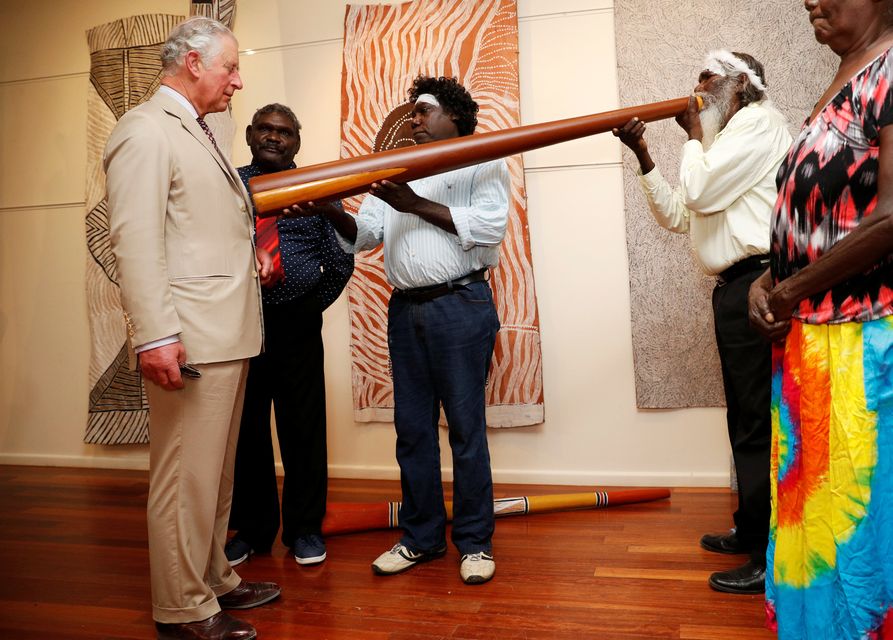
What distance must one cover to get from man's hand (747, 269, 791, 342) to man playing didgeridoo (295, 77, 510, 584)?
93 centimetres

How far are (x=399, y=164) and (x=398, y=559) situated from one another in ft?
3.95

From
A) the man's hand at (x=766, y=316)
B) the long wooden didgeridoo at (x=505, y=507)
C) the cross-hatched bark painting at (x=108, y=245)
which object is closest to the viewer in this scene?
the man's hand at (x=766, y=316)

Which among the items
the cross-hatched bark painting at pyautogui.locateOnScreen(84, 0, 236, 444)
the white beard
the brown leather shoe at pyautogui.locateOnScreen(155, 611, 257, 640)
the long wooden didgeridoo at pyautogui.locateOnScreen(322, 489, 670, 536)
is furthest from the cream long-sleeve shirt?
the cross-hatched bark painting at pyautogui.locateOnScreen(84, 0, 236, 444)

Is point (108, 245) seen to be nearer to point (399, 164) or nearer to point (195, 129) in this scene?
point (195, 129)

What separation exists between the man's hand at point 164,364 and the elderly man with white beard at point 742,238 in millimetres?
1391

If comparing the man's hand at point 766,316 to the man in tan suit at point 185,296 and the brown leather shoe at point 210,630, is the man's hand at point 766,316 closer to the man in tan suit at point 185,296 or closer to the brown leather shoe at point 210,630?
the man in tan suit at point 185,296

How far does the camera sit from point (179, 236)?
1969mm

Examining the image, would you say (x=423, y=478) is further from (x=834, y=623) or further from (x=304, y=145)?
(x=304, y=145)

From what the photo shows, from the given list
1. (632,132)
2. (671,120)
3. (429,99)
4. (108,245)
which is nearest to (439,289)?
(429,99)

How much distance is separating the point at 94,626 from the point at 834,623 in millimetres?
1827

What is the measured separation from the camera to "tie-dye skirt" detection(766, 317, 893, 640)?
52.2 inches

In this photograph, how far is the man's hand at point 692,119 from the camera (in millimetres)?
2539

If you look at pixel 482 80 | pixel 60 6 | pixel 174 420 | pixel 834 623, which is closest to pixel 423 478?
pixel 174 420

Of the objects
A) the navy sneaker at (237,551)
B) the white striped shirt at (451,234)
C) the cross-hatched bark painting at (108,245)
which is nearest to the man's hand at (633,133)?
the white striped shirt at (451,234)
